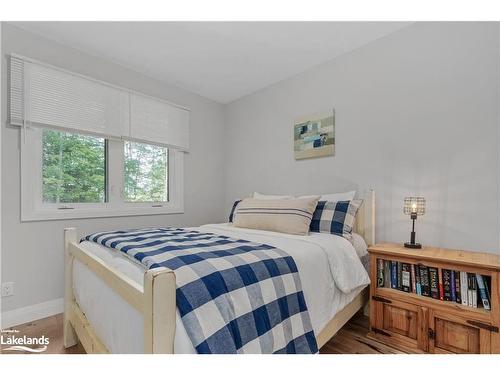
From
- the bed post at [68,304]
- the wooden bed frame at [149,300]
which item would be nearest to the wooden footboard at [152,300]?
the wooden bed frame at [149,300]

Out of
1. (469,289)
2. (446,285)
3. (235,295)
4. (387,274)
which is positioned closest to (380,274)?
(387,274)

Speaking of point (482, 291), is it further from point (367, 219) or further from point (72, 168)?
point (72, 168)

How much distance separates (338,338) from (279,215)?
92 centimetres

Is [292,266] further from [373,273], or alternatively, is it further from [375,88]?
[375,88]

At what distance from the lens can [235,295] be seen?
99cm

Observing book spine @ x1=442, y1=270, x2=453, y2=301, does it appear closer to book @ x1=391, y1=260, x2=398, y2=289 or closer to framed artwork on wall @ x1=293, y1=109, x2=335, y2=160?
book @ x1=391, y1=260, x2=398, y2=289

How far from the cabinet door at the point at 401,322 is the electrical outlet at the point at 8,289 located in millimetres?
2667

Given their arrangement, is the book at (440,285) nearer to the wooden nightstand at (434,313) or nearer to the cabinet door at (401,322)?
the wooden nightstand at (434,313)

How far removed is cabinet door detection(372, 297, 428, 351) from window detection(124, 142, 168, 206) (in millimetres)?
2379

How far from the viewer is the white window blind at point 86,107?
1989 mm

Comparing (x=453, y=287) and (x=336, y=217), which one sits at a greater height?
(x=336, y=217)

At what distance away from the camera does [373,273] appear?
1.80 m

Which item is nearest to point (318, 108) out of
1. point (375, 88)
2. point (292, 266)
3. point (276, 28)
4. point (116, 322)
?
point (375, 88)

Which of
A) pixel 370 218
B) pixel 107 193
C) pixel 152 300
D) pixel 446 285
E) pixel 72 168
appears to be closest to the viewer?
pixel 152 300
